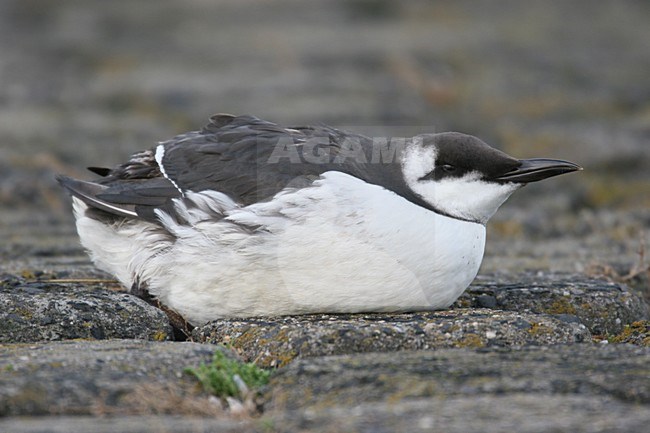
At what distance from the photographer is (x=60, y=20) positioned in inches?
699

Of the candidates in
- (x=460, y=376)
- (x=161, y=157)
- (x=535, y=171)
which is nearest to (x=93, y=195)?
(x=161, y=157)

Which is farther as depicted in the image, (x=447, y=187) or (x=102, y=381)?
(x=447, y=187)

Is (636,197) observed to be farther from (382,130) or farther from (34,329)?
(34,329)

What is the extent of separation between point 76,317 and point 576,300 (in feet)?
8.72

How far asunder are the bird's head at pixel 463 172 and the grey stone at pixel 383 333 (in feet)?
2.09

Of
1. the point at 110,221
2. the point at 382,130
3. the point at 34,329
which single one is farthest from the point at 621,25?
the point at 34,329

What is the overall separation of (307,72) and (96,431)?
10.8 m

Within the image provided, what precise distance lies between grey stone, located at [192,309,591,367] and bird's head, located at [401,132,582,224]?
0.64 m

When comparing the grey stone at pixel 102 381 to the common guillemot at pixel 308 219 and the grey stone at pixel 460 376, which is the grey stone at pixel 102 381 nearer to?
the grey stone at pixel 460 376

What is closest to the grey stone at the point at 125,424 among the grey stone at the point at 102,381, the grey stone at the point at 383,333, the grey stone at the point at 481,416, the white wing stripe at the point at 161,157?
the grey stone at the point at 102,381

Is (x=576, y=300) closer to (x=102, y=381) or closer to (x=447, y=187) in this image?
(x=447, y=187)

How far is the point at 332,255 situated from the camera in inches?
204

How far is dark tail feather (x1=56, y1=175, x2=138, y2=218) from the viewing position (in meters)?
5.87

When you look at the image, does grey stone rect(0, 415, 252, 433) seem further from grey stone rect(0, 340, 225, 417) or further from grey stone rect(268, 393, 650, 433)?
grey stone rect(268, 393, 650, 433)
